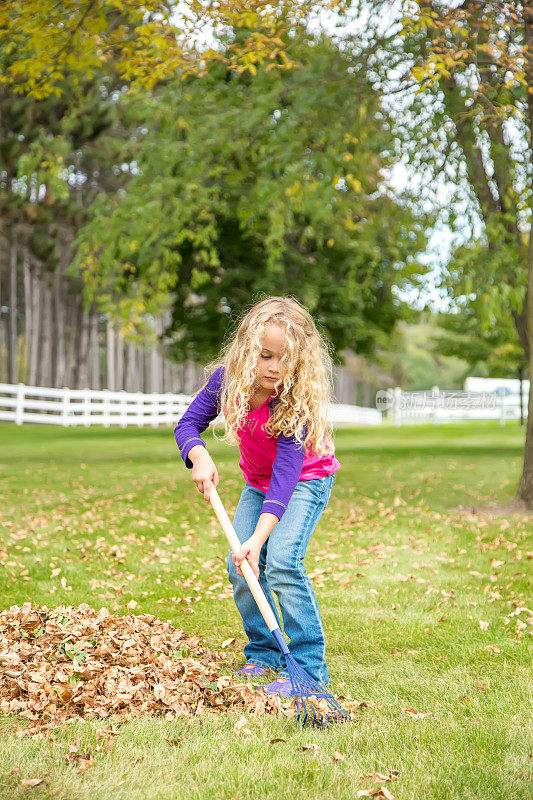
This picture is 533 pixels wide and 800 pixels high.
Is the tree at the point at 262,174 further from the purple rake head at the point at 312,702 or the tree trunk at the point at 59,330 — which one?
the tree trunk at the point at 59,330

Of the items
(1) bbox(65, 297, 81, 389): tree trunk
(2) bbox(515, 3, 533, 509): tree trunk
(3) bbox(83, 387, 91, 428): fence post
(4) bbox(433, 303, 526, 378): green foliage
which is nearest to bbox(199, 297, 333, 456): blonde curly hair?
(2) bbox(515, 3, 533, 509): tree trunk

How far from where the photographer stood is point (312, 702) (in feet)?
11.1

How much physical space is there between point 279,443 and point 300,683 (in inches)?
39.9

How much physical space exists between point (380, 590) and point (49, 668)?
2.76m

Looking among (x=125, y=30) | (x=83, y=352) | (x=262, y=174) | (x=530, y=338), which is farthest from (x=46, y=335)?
(x=530, y=338)

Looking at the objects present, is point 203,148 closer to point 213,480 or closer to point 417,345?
point 213,480

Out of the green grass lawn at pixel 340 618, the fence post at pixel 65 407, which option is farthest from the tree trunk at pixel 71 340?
the green grass lawn at pixel 340 618

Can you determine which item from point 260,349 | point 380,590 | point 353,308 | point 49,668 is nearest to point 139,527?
point 380,590

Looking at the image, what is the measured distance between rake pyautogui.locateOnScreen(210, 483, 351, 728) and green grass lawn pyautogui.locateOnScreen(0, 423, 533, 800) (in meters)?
0.08

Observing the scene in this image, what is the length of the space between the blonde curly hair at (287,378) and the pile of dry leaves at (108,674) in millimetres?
1070

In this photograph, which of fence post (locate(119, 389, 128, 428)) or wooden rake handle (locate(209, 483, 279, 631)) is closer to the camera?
wooden rake handle (locate(209, 483, 279, 631))

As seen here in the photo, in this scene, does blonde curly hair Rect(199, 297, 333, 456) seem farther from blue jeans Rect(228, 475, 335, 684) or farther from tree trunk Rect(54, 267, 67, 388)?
tree trunk Rect(54, 267, 67, 388)

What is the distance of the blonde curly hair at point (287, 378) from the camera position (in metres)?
3.48

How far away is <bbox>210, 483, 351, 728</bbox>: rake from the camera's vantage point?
331 centimetres
